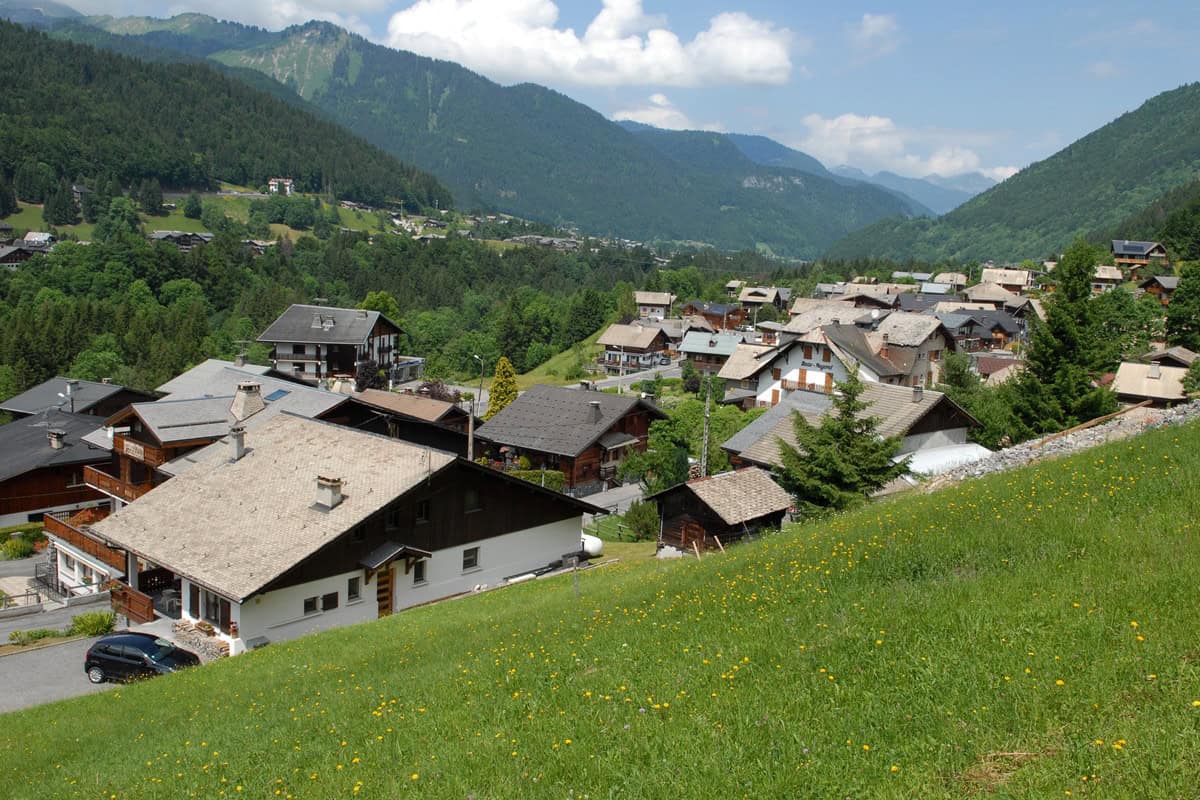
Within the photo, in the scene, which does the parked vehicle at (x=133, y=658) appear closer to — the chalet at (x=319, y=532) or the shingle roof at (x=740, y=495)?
the chalet at (x=319, y=532)

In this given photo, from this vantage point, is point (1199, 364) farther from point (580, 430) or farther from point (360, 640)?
point (360, 640)

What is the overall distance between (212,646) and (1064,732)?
24429mm

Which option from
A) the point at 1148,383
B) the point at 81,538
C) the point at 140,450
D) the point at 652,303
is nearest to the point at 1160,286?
the point at 1148,383

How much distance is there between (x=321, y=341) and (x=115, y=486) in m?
55.7

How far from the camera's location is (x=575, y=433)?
56.5 m

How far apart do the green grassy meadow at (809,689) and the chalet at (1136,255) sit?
129991 millimetres

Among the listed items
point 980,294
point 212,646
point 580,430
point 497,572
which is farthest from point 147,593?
point 980,294

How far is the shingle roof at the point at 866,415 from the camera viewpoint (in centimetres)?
4225

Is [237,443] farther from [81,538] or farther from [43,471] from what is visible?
[43,471]

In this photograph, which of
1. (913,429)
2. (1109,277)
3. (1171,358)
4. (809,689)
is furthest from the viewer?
(1109,277)

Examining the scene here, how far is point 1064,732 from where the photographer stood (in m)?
7.39

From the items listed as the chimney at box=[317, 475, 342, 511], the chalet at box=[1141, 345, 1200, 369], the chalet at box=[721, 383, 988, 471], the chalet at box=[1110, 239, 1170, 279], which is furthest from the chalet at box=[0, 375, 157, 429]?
the chalet at box=[1110, 239, 1170, 279]

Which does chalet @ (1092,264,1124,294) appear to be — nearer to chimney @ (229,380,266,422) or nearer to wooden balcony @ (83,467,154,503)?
chimney @ (229,380,266,422)

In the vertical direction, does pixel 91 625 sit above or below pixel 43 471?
below
